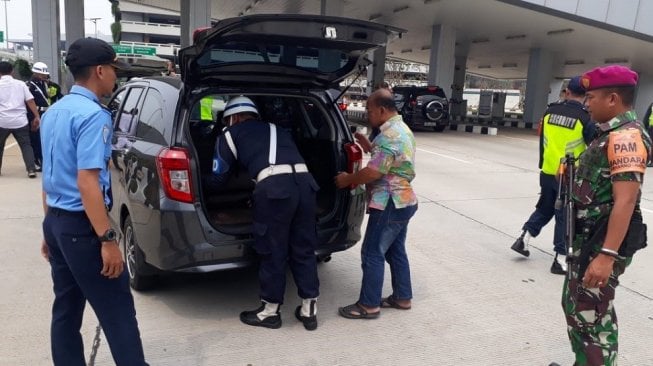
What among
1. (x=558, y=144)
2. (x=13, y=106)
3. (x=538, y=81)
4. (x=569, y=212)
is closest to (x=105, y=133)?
(x=569, y=212)

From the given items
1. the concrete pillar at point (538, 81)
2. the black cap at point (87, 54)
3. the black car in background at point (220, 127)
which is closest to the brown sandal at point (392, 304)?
the black car in background at point (220, 127)

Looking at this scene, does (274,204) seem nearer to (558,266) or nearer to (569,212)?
(569,212)

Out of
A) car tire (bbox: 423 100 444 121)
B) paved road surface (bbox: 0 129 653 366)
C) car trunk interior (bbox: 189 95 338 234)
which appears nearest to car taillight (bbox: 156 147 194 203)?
car trunk interior (bbox: 189 95 338 234)

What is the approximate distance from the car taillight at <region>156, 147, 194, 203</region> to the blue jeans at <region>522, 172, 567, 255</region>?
125 inches

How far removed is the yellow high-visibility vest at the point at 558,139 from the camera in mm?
4594

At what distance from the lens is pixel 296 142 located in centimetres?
449

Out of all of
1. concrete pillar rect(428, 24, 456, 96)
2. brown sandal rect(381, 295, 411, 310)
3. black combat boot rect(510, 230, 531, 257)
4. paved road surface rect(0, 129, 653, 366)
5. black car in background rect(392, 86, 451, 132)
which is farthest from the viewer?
concrete pillar rect(428, 24, 456, 96)

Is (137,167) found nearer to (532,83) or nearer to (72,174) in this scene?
(72,174)

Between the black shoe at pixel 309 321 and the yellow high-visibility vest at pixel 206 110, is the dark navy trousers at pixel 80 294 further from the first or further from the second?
the yellow high-visibility vest at pixel 206 110

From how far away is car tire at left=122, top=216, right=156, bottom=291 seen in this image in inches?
148

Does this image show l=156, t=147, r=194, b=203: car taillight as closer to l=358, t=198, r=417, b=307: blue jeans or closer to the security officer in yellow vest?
l=358, t=198, r=417, b=307: blue jeans

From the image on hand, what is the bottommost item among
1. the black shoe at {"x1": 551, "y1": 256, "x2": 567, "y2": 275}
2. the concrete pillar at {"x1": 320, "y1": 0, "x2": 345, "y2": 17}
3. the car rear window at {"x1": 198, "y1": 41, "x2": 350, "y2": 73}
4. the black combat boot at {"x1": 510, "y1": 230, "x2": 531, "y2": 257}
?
the black shoe at {"x1": 551, "y1": 256, "x2": 567, "y2": 275}

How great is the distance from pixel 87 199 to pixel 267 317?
1646 mm

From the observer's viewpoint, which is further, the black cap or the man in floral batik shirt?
the man in floral batik shirt
